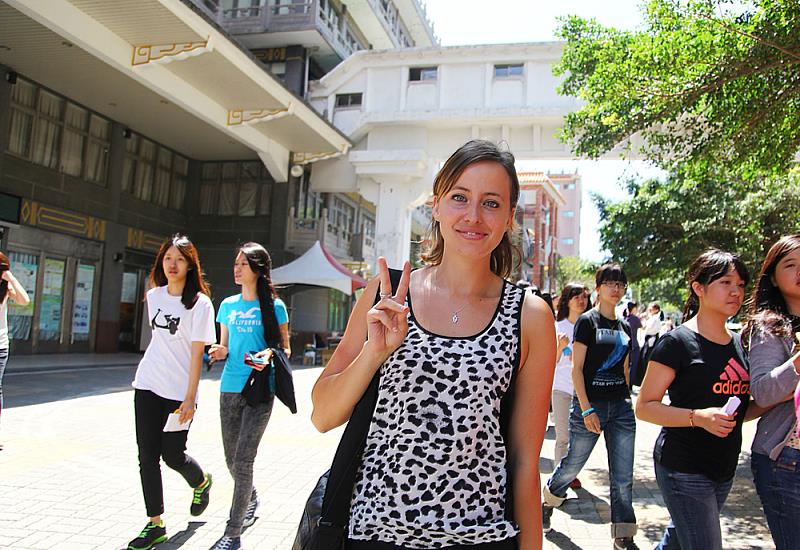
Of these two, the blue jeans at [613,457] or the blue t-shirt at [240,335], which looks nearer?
the blue jeans at [613,457]

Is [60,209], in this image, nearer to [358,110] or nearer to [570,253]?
[358,110]

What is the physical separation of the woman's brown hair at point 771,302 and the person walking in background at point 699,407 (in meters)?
0.14

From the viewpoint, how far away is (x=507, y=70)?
761 inches

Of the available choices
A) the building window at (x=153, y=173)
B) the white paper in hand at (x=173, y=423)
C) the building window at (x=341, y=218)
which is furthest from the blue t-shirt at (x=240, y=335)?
the building window at (x=341, y=218)

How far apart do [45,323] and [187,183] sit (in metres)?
7.89

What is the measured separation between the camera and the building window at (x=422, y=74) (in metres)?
20.0

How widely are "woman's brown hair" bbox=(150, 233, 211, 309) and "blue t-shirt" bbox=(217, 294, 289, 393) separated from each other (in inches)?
10.0

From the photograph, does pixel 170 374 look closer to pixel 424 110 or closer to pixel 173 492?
pixel 173 492

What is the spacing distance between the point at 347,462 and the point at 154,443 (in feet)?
9.11

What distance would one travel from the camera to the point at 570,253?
10569 cm

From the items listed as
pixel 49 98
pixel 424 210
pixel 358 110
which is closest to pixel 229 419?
pixel 49 98

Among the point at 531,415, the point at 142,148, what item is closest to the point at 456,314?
the point at 531,415

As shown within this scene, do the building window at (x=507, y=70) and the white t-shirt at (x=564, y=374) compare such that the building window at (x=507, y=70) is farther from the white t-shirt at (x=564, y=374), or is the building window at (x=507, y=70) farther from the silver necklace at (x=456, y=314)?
the silver necklace at (x=456, y=314)

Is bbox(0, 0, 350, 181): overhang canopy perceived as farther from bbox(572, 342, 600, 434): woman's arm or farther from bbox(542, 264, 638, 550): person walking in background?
bbox(572, 342, 600, 434): woman's arm
